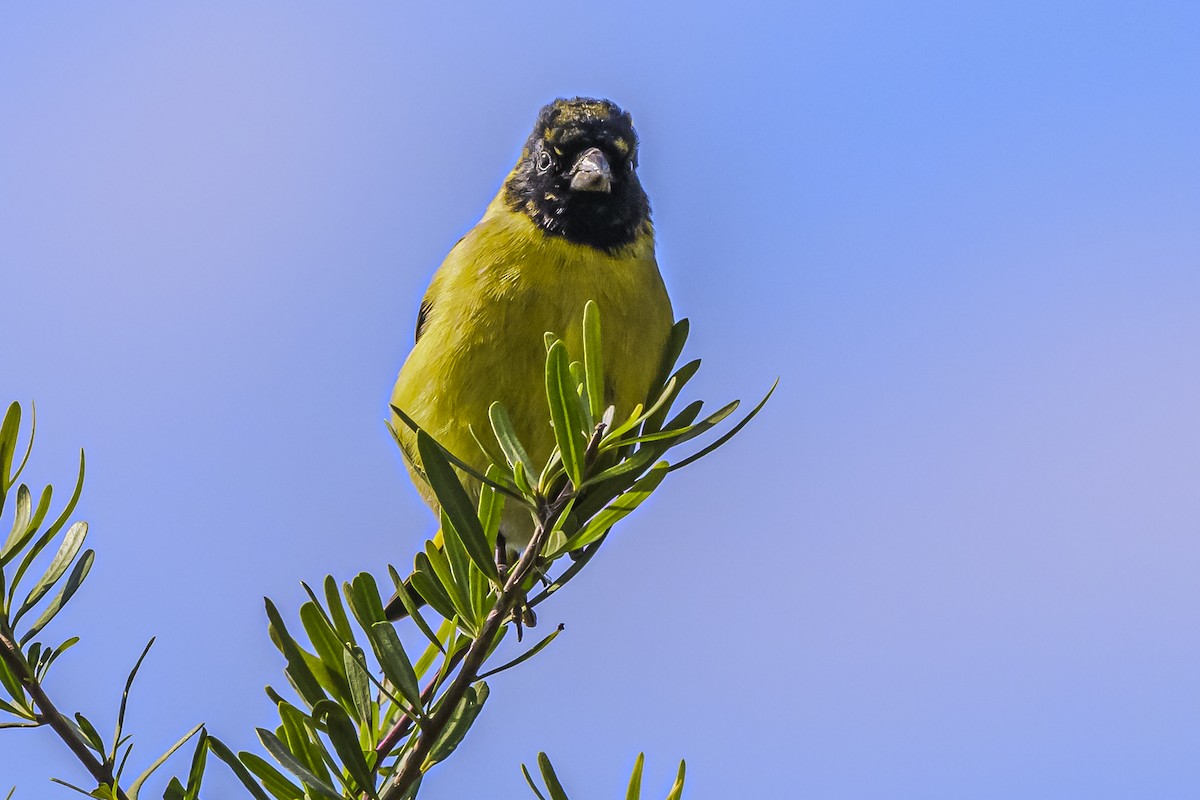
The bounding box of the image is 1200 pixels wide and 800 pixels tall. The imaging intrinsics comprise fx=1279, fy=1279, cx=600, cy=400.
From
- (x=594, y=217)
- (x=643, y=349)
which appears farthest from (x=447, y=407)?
(x=594, y=217)

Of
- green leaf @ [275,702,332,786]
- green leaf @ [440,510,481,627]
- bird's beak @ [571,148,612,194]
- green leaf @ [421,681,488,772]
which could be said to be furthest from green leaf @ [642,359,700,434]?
bird's beak @ [571,148,612,194]

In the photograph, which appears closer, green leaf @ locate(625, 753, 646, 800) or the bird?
green leaf @ locate(625, 753, 646, 800)

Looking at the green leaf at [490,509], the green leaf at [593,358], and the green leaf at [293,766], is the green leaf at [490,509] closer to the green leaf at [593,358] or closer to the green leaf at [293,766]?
the green leaf at [593,358]

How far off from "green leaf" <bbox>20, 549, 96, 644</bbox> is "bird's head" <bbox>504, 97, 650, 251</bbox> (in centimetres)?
243

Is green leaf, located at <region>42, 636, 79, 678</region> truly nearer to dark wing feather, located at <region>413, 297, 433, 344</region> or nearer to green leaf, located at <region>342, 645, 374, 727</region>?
green leaf, located at <region>342, 645, 374, 727</region>

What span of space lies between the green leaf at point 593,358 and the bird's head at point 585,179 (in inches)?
89.4

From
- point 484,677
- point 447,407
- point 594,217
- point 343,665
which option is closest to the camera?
point 484,677

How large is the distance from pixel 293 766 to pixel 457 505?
15.2 inches

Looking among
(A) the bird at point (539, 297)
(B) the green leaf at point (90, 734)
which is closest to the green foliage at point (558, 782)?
(B) the green leaf at point (90, 734)

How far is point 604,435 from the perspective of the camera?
1.76m

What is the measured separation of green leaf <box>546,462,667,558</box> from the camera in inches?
70.3

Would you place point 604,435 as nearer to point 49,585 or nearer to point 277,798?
point 277,798

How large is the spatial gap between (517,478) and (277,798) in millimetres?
542

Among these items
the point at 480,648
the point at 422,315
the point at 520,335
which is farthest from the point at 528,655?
the point at 422,315
